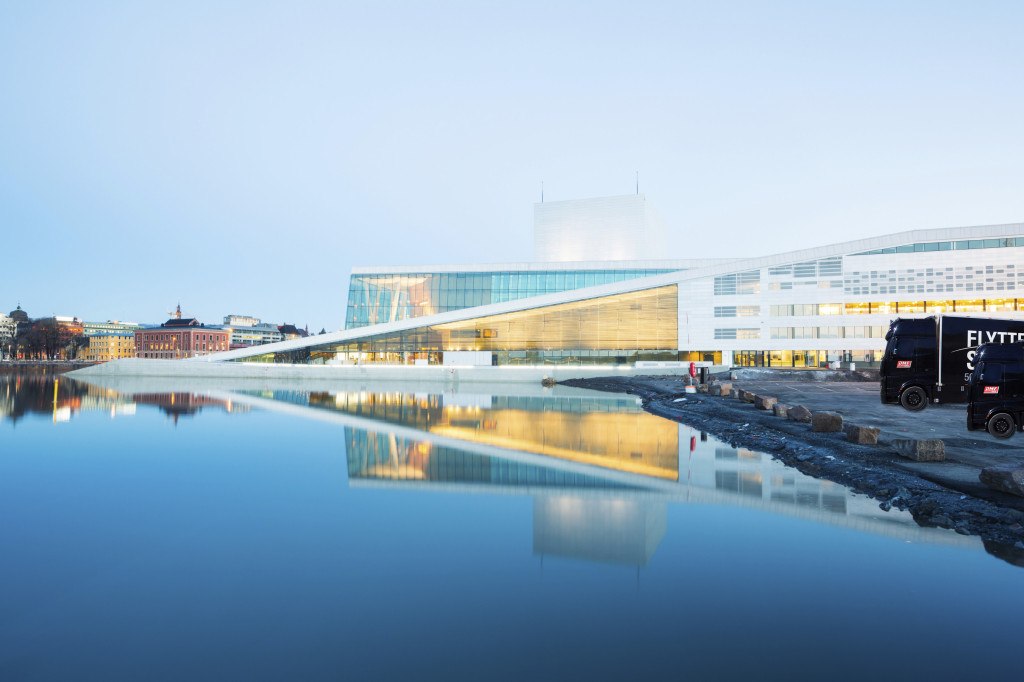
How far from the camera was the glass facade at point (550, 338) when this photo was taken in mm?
75438

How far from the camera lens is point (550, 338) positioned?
253 ft

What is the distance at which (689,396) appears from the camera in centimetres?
4250

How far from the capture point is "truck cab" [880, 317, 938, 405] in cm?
2584

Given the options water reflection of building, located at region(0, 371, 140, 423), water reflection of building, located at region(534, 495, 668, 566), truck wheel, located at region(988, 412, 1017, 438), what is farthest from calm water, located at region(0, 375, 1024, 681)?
water reflection of building, located at region(0, 371, 140, 423)

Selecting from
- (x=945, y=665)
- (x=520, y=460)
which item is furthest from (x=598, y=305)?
(x=945, y=665)

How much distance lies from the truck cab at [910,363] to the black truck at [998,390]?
561 cm

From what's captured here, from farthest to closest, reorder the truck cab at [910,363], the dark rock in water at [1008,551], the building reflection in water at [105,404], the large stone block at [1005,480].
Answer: the building reflection in water at [105,404] → the truck cab at [910,363] → the large stone block at [1005,480] → the dark rock in water at [1008,551]

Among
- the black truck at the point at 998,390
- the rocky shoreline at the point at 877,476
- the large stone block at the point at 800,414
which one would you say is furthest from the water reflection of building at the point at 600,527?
the large stone block at the point at 800,414

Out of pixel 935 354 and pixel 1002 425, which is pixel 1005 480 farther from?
pixel 935 354

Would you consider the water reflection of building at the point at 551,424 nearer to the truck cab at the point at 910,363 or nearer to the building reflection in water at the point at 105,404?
the building reflection in water at the point at 105,404

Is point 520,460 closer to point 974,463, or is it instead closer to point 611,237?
point 974,463

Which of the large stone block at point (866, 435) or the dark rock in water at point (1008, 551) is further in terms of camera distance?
the large stone block at point (866, 435)

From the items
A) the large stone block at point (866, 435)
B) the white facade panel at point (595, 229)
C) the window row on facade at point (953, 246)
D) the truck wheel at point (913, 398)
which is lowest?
the large stone block at point (866, 435)

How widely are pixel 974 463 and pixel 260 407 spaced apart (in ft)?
118
